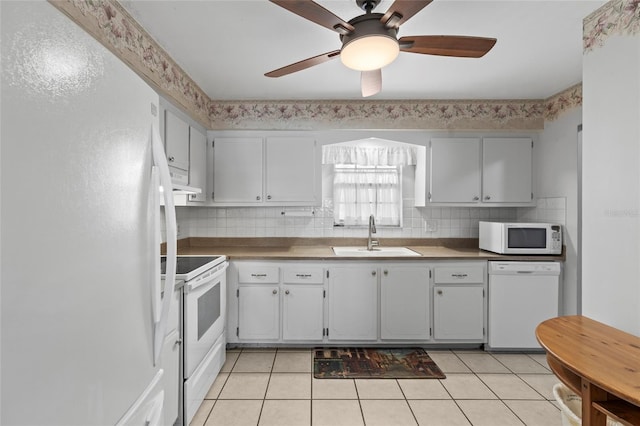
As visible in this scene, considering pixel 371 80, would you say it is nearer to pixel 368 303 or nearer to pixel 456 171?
pixel 456 171

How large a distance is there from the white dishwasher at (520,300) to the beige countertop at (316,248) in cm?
10

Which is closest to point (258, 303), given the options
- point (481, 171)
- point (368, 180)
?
point (368, 180)

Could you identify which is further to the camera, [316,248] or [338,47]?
[316,248]

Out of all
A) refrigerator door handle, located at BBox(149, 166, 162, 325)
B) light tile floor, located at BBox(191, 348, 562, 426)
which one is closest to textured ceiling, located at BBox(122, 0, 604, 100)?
refrigerator door handle, located at BBox(149, 166, 162, 325)

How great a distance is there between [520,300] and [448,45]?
2.34 metres

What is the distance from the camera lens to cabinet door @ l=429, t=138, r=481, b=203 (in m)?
3.14

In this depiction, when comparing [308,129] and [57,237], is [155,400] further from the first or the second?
[308,129]

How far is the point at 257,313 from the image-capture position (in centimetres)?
282

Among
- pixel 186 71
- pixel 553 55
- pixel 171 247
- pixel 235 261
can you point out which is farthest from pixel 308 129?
pixel 171 247

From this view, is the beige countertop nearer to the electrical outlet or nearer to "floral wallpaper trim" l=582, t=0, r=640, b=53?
the electrical outlet

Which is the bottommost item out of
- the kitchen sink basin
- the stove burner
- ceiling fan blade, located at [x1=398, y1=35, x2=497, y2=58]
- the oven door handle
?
the oven door handle

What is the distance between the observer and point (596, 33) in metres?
1.53

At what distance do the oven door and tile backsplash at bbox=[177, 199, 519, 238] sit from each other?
0.81 meters

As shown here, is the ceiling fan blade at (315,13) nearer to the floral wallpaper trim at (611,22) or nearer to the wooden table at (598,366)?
the floral wallpaper trim at (611,22)
